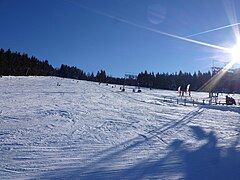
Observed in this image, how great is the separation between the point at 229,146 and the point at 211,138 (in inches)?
67.9

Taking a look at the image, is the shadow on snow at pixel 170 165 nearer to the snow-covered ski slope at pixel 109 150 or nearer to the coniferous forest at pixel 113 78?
the snow-covered ski slope at pixel 109 150

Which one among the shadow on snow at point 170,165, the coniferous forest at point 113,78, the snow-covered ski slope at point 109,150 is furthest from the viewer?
the coniferous forest at point 113,78

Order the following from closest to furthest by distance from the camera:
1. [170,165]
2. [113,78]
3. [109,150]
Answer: [170,165]
[109,150]
[113,78]

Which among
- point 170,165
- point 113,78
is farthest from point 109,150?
point 113,78

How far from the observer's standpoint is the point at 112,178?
6242 mm

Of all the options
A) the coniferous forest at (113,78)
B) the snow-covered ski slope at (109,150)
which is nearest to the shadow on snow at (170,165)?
the snow-covered ski slope at (109,150)

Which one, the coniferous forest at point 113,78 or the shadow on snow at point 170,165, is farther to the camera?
the coniferous forest at point 113,78

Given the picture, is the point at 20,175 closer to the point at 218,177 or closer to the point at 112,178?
the point at 112,178

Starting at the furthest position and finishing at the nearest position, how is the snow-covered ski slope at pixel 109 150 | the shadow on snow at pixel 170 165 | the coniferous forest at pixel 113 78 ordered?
the coniferous forest at pixel 113 78
the snow-covered ski slope at pixel 109 150
the shadow on snow at pixel 170 165

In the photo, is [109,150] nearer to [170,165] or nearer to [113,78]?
[170,165]

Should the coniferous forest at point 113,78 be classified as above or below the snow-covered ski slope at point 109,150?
above

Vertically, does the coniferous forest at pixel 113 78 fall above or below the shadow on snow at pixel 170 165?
above

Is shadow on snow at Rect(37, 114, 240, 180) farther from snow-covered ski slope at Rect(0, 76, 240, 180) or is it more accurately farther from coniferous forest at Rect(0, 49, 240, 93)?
coniferous forest at Rect(0, 49, 240, 93)

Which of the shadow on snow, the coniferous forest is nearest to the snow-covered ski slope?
the shadow on snow
